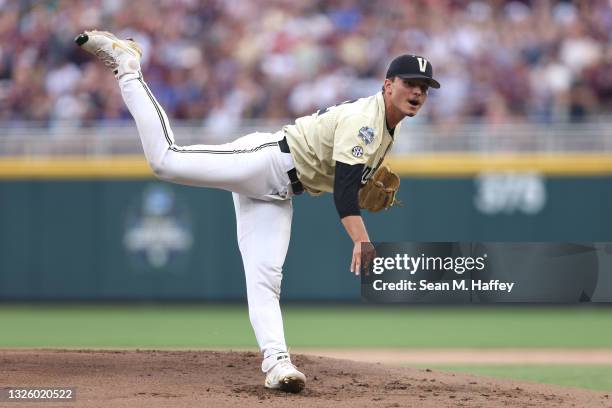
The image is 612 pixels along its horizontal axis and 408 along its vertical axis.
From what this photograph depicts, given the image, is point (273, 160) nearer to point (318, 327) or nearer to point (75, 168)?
point (318, 327)

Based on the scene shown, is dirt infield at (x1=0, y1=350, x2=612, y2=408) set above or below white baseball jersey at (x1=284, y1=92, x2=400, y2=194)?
below

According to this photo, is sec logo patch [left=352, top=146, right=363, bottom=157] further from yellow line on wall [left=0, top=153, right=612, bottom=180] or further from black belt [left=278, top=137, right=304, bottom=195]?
yellow line on wall [left=0, top=153, right=612, bottom=180]

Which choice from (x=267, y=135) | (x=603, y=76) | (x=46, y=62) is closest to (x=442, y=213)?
(x=603, y=76)

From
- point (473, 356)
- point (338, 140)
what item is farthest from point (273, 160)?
point (473, 356)

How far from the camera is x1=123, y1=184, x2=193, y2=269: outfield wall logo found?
1241cm

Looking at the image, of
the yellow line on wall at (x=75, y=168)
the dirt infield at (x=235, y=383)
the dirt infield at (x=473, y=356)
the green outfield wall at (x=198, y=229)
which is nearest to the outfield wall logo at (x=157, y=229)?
the green outfield wall at (x=198, y=229)

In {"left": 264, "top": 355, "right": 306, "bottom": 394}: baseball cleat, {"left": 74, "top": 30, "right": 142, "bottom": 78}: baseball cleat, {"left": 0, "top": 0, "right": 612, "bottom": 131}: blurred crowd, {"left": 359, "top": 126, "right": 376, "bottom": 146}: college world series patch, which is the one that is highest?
{"left": 0, "top": 0, "right": 612, "bottom": 131}: blurred crowd

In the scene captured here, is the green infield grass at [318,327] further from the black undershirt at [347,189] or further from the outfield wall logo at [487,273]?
the black undershirt at [347,189]

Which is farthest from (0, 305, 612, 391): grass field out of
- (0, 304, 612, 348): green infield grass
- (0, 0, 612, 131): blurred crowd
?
(0, 0, 612, 131): blurred crowd

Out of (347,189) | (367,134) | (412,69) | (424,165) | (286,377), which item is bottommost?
(286,377)

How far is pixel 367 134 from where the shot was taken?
5375 millimetres

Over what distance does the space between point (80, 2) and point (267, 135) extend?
8989mm

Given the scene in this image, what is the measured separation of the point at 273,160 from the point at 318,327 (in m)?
5.42

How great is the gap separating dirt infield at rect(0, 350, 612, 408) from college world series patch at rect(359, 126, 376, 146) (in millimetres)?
1320
